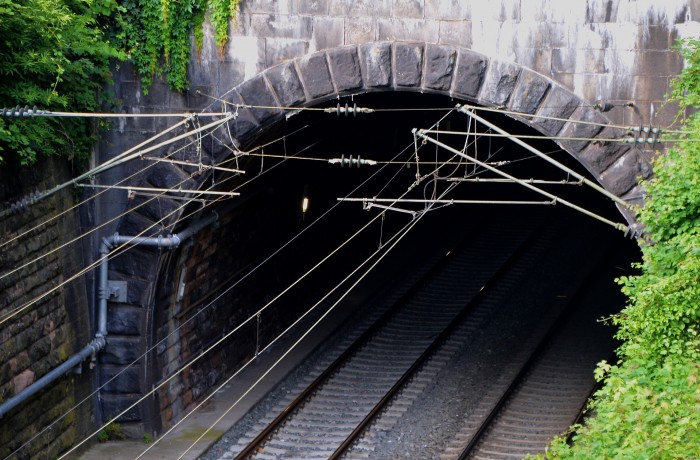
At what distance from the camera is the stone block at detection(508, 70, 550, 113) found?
1208cm

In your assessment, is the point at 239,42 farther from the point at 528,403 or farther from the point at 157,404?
the point at 528,403

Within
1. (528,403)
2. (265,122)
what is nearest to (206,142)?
(265,122)

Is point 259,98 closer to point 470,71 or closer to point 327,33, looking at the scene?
point 327,33

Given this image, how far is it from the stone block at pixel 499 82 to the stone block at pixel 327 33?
5.89ft

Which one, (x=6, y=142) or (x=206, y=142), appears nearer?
(x=6, y=142)

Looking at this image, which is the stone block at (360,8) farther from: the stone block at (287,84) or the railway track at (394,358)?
the railway track at (394,358)

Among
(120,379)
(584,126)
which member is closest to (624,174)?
(584,126)

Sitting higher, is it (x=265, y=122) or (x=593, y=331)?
(x=265, y=122)

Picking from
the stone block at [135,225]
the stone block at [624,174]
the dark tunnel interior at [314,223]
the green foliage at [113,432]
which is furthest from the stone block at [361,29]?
the green foliage at [113,432]

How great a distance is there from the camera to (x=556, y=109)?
12094mm

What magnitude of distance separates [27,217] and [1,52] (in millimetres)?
1841

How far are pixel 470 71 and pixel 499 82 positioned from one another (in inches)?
14.0

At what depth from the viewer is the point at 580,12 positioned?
12.0 m

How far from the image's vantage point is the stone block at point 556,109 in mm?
12055
